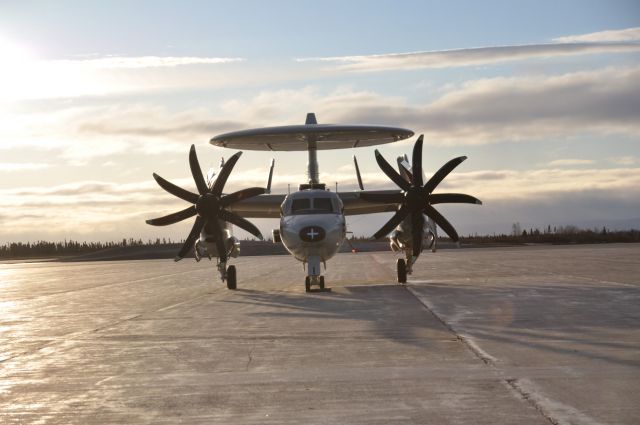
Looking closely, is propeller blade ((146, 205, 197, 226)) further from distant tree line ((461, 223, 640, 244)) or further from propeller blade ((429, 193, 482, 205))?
distant tree line ((461, 223, 640, 244))

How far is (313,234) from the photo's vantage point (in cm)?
2555

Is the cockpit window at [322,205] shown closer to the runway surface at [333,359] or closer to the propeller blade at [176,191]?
the runway surface at [333,359]

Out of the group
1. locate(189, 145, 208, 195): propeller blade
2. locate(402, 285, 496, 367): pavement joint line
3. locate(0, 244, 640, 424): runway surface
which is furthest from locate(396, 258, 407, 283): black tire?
locate(402, 285, 496, 367): pavement joint line

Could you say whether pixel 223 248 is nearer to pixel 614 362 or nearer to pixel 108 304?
pixel 108 304

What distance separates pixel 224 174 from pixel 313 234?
21.1 feet

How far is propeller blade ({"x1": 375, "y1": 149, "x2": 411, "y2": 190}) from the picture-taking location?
30.4 m

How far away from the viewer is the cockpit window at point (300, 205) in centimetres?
2734

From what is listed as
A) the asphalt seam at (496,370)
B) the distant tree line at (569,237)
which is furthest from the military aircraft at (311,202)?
the distant tree line at (569,237)

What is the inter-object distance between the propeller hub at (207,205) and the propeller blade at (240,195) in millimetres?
273

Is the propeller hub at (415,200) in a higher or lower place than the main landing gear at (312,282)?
higher

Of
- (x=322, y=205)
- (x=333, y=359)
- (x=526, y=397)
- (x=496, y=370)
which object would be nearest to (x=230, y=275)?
(x=322, y=205)

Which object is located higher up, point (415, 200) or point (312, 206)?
point (415, 200)

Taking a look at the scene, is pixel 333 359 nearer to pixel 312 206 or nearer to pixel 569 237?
pixel 312 206

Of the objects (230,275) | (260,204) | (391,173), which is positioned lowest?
(230,275)
